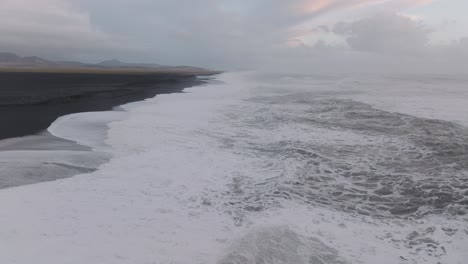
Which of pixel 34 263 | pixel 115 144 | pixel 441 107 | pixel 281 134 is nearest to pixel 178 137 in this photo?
pixel 115 144

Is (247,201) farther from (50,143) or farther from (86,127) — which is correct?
(86,127)

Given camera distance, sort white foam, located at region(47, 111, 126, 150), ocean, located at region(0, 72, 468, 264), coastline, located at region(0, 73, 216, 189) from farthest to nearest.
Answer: white foam, located at region(47, 111, 126, 150) < coastline, located at region(0, 73, 216, 189) < ocean, located at region(0, 72, 468, 264)

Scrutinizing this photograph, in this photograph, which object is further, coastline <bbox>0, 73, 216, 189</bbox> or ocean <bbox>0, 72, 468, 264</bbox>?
coastline <bbox>0, 73, 216, 189</bbox>

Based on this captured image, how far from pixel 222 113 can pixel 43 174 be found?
37.7ft

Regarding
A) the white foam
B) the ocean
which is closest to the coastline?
the white foam

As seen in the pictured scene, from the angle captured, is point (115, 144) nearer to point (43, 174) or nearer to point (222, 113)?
point (43, 174)

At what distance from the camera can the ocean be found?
4902 mm

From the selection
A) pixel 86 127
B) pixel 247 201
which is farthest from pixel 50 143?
pixel 247 201

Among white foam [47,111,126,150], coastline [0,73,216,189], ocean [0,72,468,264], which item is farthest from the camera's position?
white foam [47,111,126,150]

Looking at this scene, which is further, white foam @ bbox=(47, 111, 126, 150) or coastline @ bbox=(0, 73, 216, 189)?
white foam @ bbox=(47, 111, 126, 150)

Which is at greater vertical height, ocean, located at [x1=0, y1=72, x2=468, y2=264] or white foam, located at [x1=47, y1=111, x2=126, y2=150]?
white foam, located at [x1=47, y1=111, x2=126, y2=150]

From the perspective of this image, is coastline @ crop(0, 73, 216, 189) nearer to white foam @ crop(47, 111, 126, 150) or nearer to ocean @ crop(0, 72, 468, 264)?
white foam @ crop(47, 111, 126, 150)

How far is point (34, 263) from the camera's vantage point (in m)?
4.37

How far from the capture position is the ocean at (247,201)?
16.1ft
